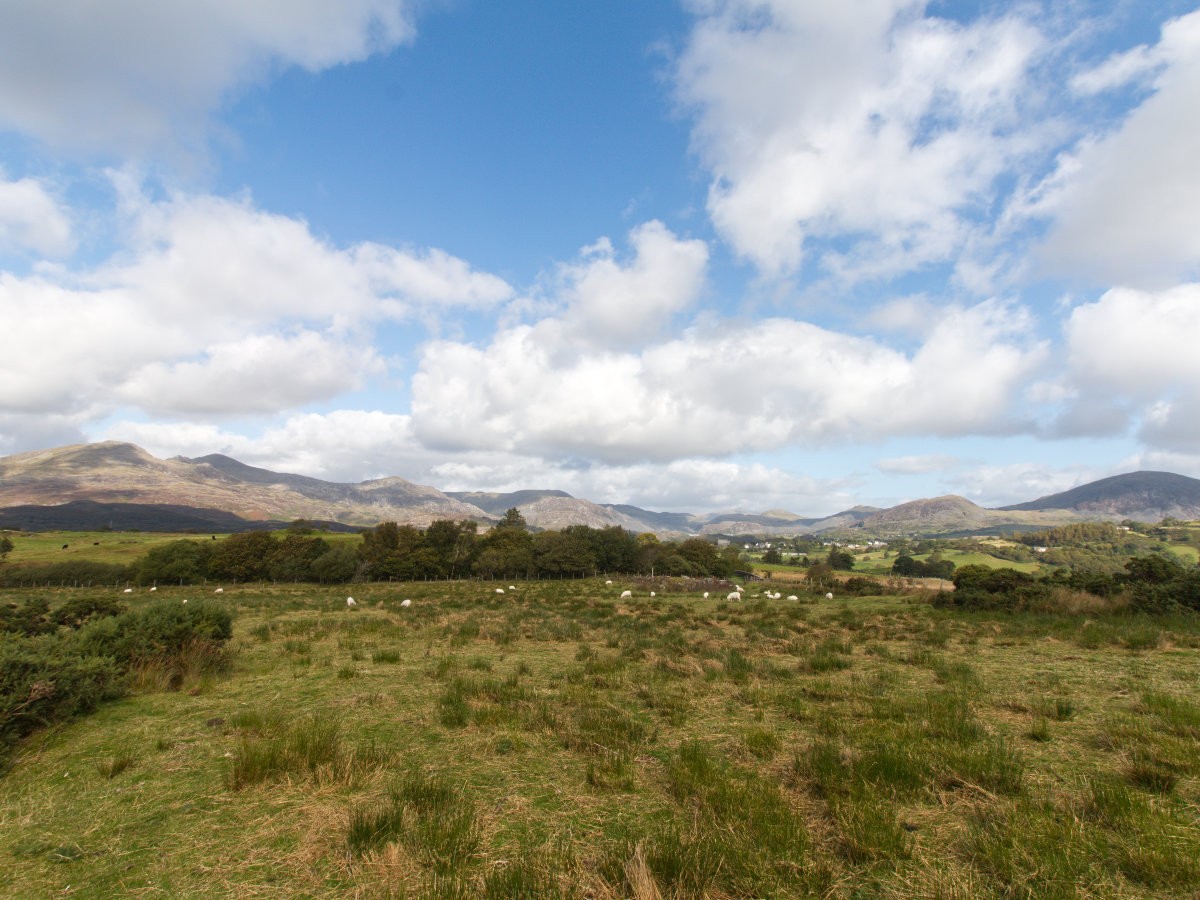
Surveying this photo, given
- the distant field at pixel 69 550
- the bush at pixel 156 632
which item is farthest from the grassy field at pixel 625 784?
the distant field at pixel 69 550

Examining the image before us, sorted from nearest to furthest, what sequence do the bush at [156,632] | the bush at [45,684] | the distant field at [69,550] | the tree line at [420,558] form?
the bush at [45,684] → the bush at [156,632] → the tree line at [420,558] → the distant field at [69,550]

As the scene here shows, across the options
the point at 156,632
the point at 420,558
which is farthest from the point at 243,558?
the point at 156,632

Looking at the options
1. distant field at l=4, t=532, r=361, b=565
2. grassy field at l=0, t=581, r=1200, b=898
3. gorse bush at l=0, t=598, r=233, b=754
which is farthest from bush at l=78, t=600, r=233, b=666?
distant field at l=4, t=532, r=361, b=565

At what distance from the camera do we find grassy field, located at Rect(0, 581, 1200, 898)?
13.2 feet

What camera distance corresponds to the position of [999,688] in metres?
9.52

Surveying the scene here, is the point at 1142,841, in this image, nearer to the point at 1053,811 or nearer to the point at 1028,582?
the point at 1053,811

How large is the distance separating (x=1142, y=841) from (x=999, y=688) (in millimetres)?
6203

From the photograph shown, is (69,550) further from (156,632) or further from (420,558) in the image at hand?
(156,632)

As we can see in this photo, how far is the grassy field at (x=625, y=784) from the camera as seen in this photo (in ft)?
13.2

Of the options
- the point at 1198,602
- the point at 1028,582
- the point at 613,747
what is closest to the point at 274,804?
the point at 613,747

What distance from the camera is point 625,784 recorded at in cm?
571

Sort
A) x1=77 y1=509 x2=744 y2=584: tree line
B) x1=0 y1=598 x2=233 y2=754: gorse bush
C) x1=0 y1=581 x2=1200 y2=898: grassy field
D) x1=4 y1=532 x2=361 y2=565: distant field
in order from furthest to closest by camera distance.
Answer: x1=4 y1=532 x2=361 y2=565: distant field, x1=77 y1=509 x2=744 y2=584: tree line, x1=0 y1=598 x2=233 y2=754: gorse bush, x1=0 y1=581 x2=1200 y2=898: grassy field

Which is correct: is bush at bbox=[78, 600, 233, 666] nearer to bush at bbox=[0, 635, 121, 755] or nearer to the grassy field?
bush at bbox=[0, 635, 121, 755]

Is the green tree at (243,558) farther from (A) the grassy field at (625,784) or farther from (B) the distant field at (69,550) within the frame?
(A) the grassy field at (625,784)
